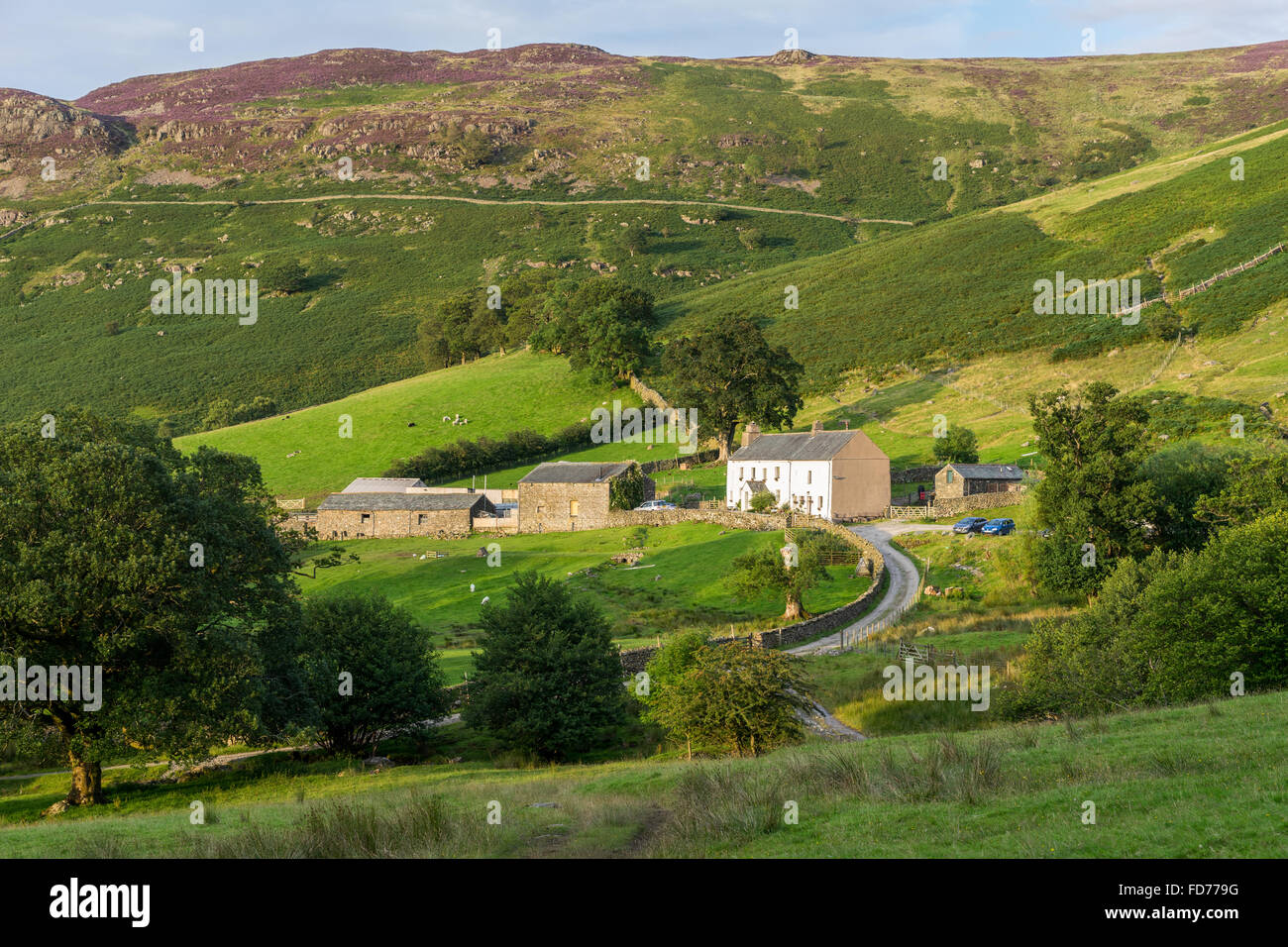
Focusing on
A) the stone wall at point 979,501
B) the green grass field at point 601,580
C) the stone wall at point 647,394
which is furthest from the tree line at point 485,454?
the stone wall at point 979,501

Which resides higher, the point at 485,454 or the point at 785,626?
the point at 485,454

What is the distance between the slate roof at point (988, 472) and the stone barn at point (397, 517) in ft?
116

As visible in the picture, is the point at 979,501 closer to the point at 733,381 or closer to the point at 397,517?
the point at 733,381

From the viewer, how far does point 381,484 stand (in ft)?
261

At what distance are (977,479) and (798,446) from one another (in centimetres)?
1293

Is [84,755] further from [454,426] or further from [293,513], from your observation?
[454,426]

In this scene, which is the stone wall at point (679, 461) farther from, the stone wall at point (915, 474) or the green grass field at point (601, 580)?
the stone wall at point (915, 474)

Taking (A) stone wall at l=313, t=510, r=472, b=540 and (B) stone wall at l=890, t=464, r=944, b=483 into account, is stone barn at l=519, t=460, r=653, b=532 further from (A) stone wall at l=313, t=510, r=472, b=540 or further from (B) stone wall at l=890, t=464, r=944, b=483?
(B) stone wall at l=890, t=464, r=944, b=483

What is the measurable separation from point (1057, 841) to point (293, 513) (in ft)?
236

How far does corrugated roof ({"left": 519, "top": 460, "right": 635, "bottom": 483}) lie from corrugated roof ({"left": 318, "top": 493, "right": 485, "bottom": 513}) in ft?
18.1

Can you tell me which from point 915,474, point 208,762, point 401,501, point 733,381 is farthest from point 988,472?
point 208,762

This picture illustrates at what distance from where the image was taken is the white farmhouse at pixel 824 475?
66250 mm

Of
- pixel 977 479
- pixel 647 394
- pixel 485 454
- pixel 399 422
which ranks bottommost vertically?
pixel 977 479

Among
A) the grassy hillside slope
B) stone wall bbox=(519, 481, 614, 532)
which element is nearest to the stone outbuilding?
stone wall bbox=(519, 481, 614, 532)
